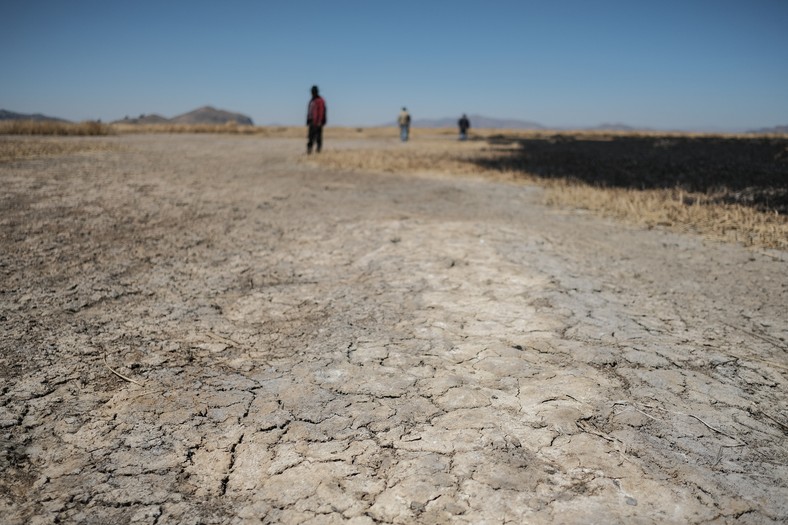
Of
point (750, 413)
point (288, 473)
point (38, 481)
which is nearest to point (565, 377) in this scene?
point (750, 413)

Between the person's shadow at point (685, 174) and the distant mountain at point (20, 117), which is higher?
the distant mountain at point (20, 117)

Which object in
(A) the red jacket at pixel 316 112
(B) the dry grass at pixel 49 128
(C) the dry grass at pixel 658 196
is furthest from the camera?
(B) the dry grass at pixel 49 128

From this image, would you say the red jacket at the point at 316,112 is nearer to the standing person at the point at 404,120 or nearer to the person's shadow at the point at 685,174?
the person's shadow at the point at 685,174

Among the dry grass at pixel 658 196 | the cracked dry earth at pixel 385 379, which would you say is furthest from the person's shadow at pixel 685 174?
the cracked dry earth at pixel 385 379

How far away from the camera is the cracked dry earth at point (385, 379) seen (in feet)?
4.92

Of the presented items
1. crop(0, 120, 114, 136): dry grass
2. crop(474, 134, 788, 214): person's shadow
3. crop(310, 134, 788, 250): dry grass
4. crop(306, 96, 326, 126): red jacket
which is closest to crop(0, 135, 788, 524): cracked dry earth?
crop(310, 134, 788, 250): dry grass

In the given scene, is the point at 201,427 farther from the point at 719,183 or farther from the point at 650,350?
the point at 719,183

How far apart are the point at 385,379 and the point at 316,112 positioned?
1191cm

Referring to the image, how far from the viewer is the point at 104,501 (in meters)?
1.45

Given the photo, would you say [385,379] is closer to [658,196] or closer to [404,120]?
[658,196]

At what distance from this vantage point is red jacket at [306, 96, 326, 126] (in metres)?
12.8

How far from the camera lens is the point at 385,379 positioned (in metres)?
2.18

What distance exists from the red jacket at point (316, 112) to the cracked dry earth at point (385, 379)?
29.2 ft

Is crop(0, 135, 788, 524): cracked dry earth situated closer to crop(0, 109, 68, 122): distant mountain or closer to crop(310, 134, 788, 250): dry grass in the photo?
crop(310, 134, 788, 250): dry grass
